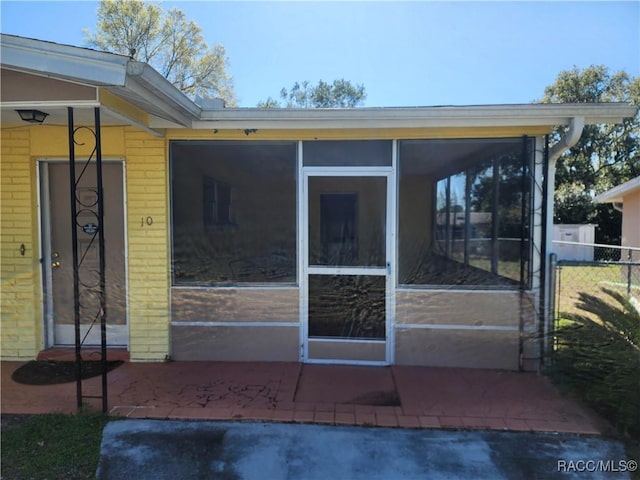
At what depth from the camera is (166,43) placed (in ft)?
52.1

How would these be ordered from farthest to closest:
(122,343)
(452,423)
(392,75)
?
1. (392,75)
2. (122,343)
3. (452,423)

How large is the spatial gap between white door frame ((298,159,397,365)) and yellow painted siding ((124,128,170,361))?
4.67ft

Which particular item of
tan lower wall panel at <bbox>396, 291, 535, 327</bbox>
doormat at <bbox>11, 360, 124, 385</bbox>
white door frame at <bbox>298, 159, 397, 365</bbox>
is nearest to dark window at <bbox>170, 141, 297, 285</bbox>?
white door frame at <bbox>298, 159, 397, 365</bbox>

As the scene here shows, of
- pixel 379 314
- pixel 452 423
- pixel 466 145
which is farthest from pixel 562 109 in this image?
pixel 452 423

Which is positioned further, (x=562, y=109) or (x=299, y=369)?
(x=299, y=369)

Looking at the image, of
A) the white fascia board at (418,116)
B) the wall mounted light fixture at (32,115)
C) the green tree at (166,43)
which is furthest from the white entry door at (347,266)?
the green tree at (166,43)

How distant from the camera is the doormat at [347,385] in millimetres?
3459

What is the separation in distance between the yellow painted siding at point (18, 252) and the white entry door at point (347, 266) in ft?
9.41

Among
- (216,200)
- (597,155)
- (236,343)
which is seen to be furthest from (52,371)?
(597,155)

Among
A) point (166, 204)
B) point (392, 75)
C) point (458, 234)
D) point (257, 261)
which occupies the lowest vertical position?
point (257, 261)

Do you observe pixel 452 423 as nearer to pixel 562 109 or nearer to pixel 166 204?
pixel 562 109

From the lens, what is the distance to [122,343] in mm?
4539

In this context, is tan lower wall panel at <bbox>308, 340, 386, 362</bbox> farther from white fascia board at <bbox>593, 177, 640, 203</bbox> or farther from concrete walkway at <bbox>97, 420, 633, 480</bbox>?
white fascia board at <bbox>593, 177, 640, 203</bbox>

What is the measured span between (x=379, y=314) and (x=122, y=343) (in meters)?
2.85
